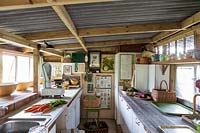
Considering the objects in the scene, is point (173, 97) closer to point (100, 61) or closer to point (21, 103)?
point (21, 103)

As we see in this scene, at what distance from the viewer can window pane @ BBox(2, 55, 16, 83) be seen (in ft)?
13.8

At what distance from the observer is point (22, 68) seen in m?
5.22

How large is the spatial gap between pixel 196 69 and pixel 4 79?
350 cm

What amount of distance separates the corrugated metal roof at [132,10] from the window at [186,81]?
904 millimetres

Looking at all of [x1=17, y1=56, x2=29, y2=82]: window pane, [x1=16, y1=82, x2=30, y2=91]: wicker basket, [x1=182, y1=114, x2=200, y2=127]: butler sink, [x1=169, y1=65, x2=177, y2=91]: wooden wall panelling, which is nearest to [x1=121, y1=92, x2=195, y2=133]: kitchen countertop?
[x1=182, y1=114, x2=200, y2=127]: butler sink

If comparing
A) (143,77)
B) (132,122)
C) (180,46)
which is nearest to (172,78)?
(180,46)

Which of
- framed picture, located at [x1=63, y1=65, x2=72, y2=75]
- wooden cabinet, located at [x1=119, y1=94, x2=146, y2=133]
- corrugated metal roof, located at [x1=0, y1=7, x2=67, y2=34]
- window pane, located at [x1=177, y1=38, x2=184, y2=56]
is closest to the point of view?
corrugated metal roof, located at [x1=0, y1=7, x2=67, y2=34]

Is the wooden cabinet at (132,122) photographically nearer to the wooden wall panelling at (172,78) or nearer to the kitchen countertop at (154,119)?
the kitchen countertop at (154,119)

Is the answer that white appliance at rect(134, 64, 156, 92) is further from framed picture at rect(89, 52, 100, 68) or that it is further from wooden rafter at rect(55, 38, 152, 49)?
framed picture at rect(89, 52, 100, 68)

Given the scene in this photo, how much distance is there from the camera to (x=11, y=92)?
138 inches

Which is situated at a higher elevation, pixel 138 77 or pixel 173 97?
pixel 138 77

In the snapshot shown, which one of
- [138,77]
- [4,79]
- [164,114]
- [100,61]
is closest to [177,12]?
[164,114]

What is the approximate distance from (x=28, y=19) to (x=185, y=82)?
285cm

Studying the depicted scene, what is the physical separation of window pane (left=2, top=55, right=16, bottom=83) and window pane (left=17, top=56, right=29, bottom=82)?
0.26 metres
